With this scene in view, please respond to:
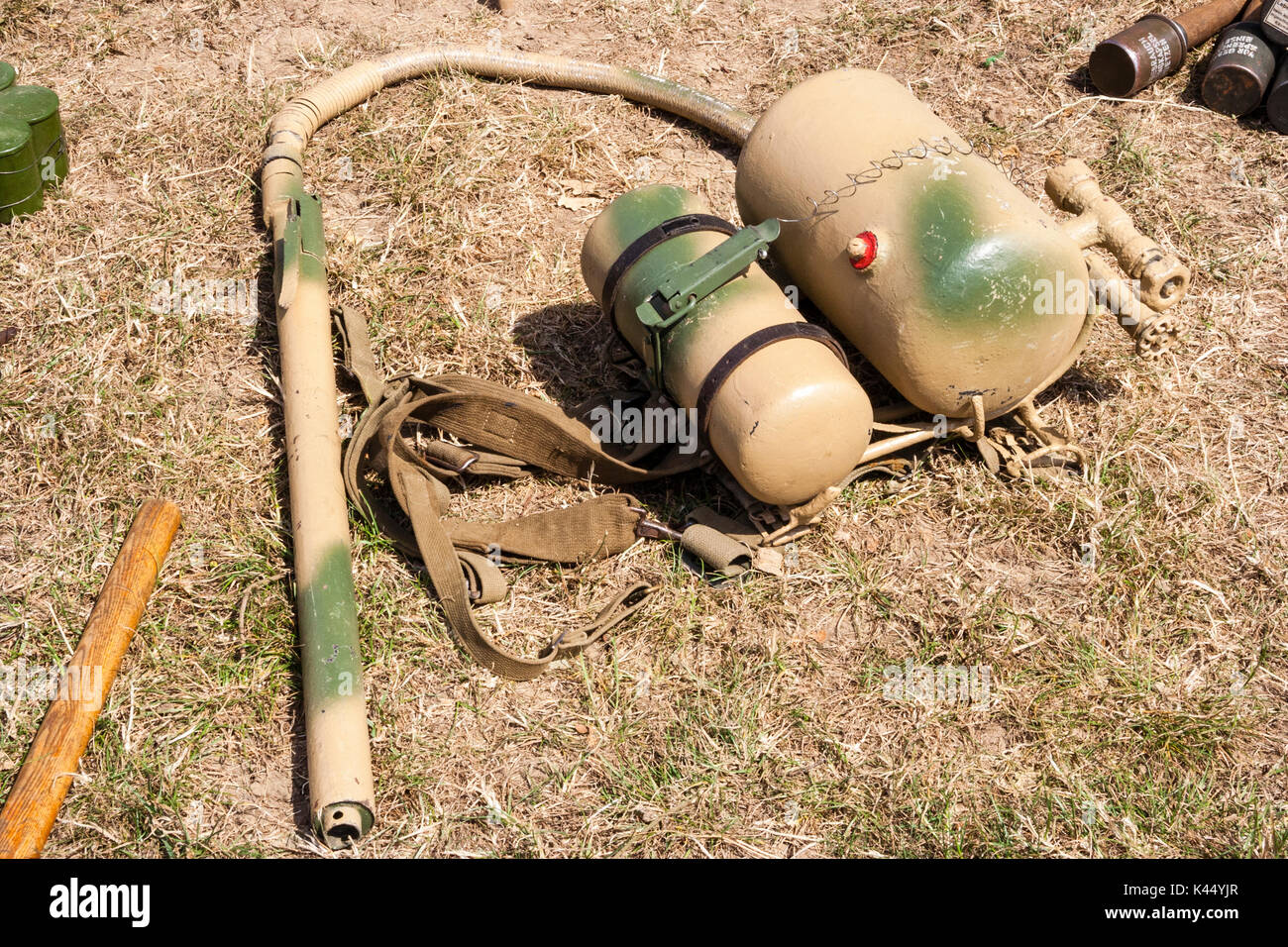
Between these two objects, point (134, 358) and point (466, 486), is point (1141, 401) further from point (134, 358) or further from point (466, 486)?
point (134, 358)

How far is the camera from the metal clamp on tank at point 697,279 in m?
3.94

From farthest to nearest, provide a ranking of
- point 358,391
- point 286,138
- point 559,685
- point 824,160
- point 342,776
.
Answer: point 286,138, point 358,391, point 824,160, point 559,685, point 342,776

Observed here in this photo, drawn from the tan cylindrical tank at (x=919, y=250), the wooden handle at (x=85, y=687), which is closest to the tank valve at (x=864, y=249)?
the tan cylindrical tank at (x=919, y=250)

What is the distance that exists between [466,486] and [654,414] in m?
0.78

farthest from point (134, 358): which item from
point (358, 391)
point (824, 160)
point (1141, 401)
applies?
point (1141, 401)

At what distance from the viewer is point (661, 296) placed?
3949 mm

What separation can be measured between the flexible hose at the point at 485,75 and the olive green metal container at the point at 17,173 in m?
1.01

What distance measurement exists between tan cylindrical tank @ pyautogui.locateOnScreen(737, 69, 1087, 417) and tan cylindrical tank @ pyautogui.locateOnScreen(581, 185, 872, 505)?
0.24 metres
